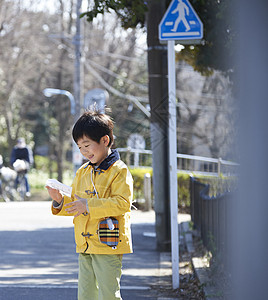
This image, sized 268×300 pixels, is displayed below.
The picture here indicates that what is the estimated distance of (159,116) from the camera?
27.8 feet

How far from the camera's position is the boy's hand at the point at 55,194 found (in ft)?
12.2

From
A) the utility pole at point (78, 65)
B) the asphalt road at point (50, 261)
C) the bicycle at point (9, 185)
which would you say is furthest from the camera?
the utility pole at point (78, 65)

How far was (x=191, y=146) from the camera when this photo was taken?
2995 cm

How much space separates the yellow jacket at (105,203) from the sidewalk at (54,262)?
6.98ft

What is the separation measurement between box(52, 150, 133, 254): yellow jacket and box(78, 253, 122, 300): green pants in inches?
2.6

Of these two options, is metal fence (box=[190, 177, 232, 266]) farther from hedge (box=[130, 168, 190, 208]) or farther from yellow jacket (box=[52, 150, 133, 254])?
hedge (box=[130, 168, 190, 208])

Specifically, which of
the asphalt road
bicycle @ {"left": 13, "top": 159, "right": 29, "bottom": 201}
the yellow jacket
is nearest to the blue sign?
the yellow jacket

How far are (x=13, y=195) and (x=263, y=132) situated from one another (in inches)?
691

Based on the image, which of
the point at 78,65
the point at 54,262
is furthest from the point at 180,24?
the point at 78,65

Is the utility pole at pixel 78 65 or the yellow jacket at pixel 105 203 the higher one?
the utility pole at pixel 78 65

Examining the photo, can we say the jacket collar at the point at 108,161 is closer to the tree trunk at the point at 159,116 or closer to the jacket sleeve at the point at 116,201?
the jacket sleeve at the point at 116,201

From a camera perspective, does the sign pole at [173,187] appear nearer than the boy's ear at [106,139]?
No

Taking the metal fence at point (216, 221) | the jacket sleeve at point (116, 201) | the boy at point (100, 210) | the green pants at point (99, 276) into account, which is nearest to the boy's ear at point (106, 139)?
the boy at point (100, 210)

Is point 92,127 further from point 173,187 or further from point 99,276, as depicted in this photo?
point 173,187
